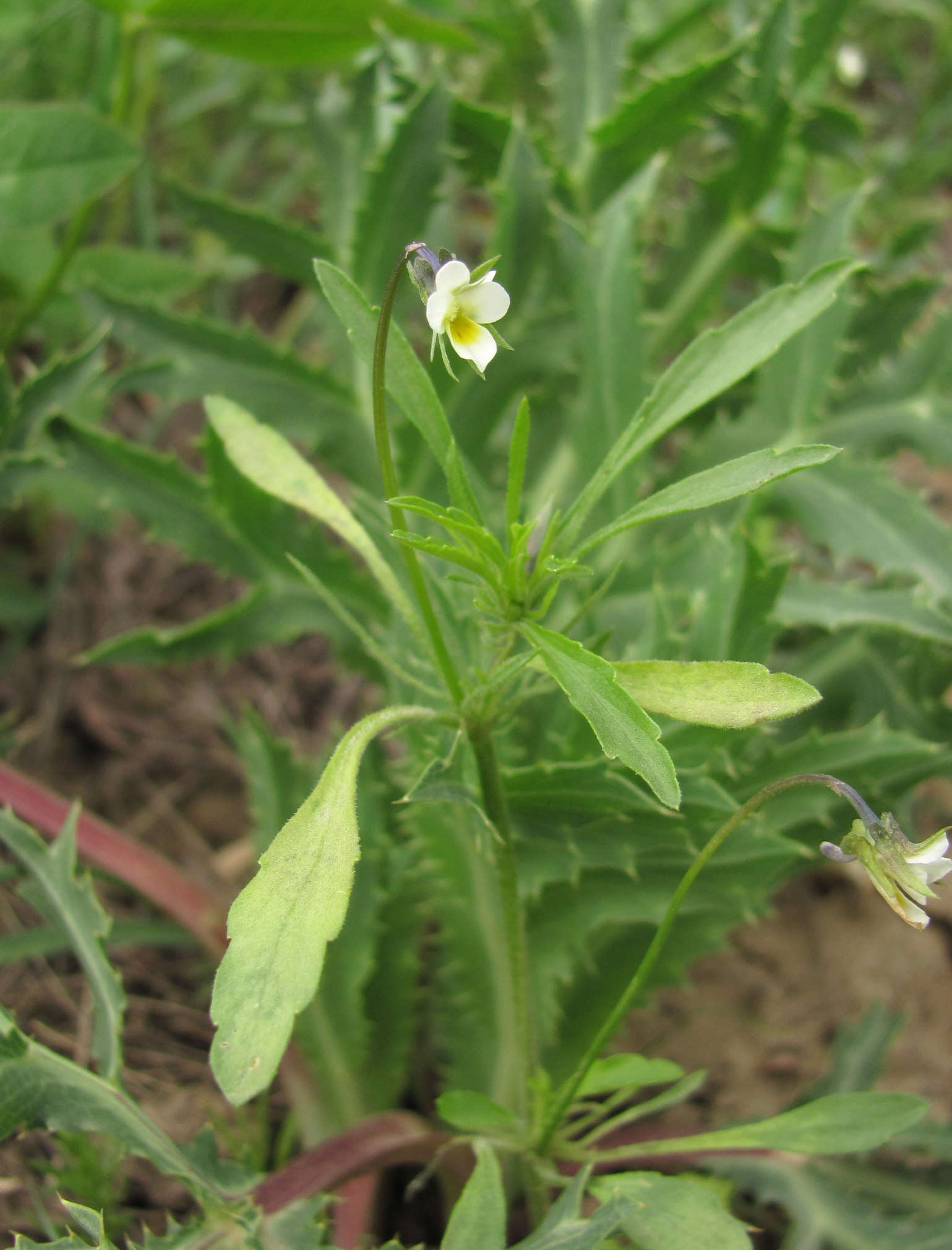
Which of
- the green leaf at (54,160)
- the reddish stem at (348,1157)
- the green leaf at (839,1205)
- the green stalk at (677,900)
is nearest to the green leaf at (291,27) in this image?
the green leaf at (54,160)

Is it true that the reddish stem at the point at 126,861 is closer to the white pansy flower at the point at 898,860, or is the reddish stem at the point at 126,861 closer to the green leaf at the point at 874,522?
the white pansy flower at the point at 898,860

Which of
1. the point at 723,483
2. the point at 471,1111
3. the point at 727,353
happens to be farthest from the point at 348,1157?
the point at 727,353

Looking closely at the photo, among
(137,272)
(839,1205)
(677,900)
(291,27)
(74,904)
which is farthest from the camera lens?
(137,272)

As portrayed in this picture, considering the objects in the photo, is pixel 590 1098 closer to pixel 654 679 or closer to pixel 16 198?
pixel 654 679

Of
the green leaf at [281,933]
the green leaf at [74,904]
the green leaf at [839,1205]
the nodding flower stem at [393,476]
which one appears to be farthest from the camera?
the green leaf at [839,1205]

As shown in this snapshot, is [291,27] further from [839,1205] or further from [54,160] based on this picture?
[839,1205]

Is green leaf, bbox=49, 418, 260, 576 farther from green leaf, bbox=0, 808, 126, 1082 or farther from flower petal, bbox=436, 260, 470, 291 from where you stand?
flower petal, bbox=436, 260, 470, 291

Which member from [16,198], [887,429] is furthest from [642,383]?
[16,198]
